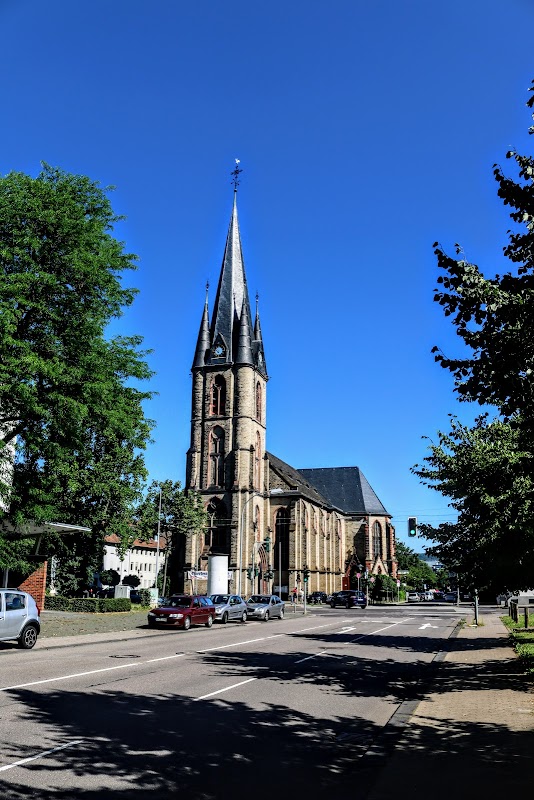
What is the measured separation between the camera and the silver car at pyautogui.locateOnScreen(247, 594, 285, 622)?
3697 centimetres

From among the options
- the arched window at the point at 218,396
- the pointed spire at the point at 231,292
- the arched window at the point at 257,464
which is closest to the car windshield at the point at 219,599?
the arched window at the point at 257,464

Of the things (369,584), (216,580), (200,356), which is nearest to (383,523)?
(369,584)

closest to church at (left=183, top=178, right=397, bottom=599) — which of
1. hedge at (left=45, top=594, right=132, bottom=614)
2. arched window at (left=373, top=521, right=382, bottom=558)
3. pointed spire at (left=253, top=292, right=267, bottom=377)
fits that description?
pointed spire at (left=253, top=292, right=267, bottom=377)

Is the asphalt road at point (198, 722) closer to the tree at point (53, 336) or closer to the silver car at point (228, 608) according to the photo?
the tree at point (53, 336)

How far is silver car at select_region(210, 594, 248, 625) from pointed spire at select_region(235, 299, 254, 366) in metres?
40.8

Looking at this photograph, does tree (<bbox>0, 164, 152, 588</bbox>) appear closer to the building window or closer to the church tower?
the church tower

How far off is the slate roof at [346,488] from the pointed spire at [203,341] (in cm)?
4283

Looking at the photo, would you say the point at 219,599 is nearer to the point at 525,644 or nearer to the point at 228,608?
the point at 228,608

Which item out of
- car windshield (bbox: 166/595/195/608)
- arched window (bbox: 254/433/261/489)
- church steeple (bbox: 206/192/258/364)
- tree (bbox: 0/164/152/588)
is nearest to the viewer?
tree (bbox: 0/164/152/588)

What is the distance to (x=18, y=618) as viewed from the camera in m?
18.4

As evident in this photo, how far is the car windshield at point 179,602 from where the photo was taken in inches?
1145

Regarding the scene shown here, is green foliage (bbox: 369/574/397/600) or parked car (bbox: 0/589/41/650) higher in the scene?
parked car (bbox: 0/589/41/650)

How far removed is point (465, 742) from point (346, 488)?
343 ft

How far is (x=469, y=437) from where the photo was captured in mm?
20453
